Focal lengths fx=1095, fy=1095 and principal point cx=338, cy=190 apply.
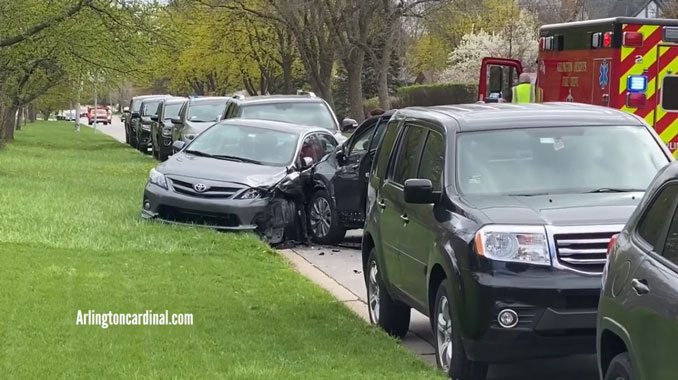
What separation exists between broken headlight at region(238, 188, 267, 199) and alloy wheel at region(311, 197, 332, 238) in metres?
0.79

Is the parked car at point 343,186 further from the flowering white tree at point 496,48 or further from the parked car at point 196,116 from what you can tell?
the flowering white tree at point 496,48

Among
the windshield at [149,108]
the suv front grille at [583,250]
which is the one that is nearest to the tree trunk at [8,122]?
the windshield at [149,108]

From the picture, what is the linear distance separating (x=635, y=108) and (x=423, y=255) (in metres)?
8.17

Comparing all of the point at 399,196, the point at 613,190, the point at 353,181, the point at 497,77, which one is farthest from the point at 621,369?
the point at 497,77

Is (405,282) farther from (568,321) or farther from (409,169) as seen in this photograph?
(568,321)

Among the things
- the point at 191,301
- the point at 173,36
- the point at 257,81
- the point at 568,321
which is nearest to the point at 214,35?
the point at 257,81

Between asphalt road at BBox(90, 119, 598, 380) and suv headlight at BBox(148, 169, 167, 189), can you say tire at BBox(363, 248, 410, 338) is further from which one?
suv headlight at BBox(148, 169, 167, 189)

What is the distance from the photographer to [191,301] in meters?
8.93

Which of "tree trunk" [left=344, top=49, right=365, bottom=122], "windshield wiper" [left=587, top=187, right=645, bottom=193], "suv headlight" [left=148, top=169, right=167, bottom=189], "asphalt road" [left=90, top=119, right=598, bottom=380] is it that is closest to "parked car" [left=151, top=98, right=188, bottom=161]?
"tree trunk" [left=344, top=49, right=365, bottom=122]

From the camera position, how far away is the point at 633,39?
14.3 meters

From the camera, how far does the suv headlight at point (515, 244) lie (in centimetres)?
626

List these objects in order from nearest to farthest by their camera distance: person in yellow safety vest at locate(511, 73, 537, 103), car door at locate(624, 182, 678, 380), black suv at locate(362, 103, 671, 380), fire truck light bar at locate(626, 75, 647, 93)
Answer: car door at locate(624, 182, 678, 380) → black suv at locate(362, 103, 671, 380) → fire truck light bar at locate(626, 75, 647, 93) → person in yellow safety vest at locate(511, 73, 537, 103)

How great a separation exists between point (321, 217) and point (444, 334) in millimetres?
7366

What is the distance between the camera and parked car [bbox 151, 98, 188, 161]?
1177 inches
